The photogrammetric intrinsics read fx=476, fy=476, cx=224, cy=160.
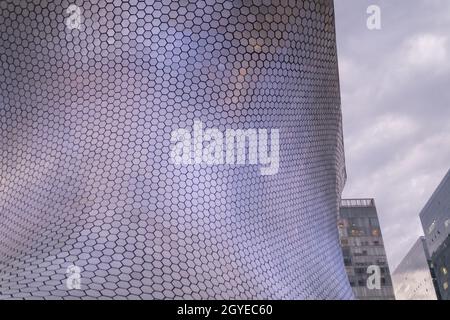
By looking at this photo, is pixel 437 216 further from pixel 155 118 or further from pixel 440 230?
pixel 155 118

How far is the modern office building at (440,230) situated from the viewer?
31734mm

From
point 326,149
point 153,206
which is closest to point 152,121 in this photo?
point 153,206

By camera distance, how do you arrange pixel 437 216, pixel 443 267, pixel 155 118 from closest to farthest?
pixel 155 118 < pixel 443 267 < pixel 437 216

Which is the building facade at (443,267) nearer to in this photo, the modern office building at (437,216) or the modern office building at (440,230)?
the modern office building at (440,230)

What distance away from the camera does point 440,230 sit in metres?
33.8

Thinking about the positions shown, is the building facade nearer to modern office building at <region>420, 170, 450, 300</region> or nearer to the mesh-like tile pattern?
modern office building at <region>420, 170, 450, 300</region>

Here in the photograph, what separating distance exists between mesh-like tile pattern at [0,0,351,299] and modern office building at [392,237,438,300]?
35753 millimetres

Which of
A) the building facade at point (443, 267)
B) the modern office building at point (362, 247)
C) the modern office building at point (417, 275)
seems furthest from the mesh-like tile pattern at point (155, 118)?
the modern office building at point (417, 275)

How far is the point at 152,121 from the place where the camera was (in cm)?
377

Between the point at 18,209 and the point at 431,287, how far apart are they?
41.2m

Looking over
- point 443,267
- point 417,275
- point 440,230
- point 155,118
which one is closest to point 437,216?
point 440,230

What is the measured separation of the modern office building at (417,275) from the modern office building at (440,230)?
2360mm

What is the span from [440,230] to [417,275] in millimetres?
11490

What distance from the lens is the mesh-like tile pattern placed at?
11.5ft
